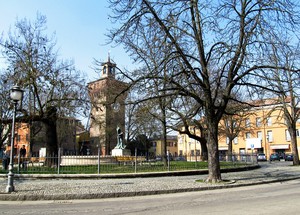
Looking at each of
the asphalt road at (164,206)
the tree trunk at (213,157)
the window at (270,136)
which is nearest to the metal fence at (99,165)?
the tree trunk at (213,157)

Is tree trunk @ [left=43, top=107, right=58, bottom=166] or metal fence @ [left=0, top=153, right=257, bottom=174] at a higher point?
tree trunk @ [left=43, top=107, right=58, bottom=166]

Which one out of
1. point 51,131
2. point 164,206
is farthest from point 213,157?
point 51,131

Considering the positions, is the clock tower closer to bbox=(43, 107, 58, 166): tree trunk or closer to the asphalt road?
bbox=(43, 107, 58, 166): tree trunk

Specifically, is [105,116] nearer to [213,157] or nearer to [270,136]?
[270,136]

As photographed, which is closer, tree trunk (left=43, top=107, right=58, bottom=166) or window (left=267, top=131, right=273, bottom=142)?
tree trunk (left=43, top=107, right=58, bottom=166)

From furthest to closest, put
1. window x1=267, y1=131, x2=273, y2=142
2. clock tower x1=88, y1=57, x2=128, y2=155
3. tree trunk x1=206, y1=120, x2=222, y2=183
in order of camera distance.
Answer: window x1=267, y1=131, x2=273, y2=142
clock tower x1=88, y1=57, x2=128, y2=155
tree trunk x1=206, y1=120, x2=222, y2=183

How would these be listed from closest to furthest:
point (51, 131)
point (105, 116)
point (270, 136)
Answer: point (51, 131)
point (105, 116)
point (270, 136)

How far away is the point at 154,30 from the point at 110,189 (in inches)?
317

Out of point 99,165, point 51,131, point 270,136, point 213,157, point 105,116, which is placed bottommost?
point 99,165

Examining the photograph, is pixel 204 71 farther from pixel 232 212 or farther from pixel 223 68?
pixel 232 212

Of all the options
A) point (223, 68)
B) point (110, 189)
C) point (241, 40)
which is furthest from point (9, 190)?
point (241, 40)

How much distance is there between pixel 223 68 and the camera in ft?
50.6

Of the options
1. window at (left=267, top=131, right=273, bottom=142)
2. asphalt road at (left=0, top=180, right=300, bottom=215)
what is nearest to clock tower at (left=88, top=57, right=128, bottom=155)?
asphalt road at (left=0, top=180, right=300, bottom=215)

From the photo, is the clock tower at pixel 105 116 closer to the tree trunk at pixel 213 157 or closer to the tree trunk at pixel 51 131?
the tree trunk at pixel 51 131
